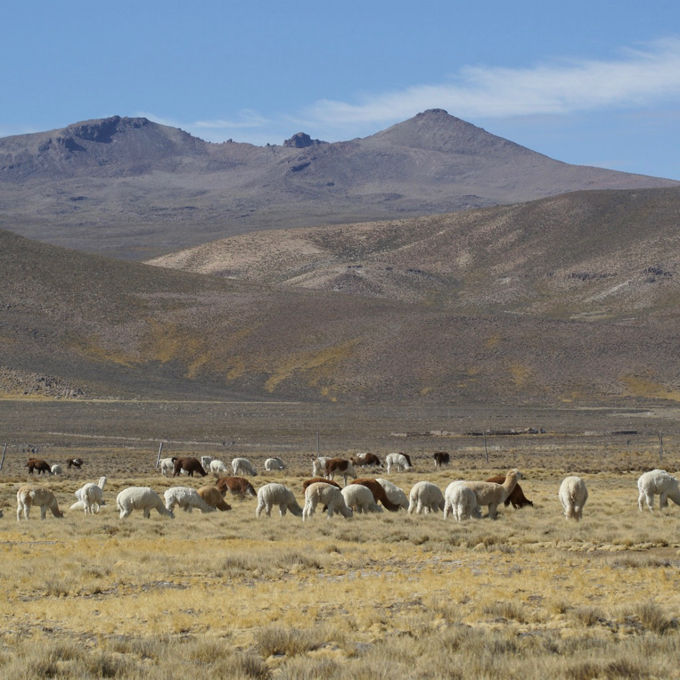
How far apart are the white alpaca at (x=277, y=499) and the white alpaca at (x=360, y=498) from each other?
1129 mm

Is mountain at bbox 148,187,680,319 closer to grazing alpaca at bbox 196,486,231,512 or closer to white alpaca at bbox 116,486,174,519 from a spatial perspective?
grazing alpaca at bbox 196,486,231,512

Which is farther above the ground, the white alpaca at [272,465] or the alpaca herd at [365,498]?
the alpaca herd at [365,498]

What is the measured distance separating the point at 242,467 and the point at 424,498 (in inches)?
590

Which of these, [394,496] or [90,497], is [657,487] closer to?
[394,496]

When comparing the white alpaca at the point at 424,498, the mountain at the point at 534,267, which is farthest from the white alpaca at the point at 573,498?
the mountain at the point at 534,267

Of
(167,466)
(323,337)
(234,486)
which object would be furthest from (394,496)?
(323,337)

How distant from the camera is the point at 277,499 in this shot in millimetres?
22797

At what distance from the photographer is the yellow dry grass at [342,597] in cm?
960

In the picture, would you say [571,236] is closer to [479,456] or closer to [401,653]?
[479,456]

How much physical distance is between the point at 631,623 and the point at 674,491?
42.0ft

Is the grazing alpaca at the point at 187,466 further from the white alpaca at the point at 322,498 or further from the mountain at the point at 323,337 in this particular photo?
the mountain at the point at 323,337

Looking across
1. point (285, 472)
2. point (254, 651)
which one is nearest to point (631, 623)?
point (254, 651)

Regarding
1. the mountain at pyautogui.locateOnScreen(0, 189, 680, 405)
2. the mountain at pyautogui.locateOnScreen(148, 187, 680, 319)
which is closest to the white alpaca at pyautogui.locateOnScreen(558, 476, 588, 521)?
the mountain at pyautogui.locateOnScreen(0, 189, 680, 405)

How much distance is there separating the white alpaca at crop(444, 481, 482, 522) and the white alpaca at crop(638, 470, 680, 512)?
3933 mm
